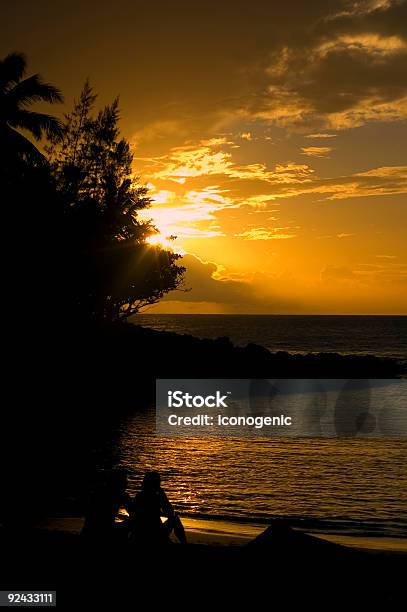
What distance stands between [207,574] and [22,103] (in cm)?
2678

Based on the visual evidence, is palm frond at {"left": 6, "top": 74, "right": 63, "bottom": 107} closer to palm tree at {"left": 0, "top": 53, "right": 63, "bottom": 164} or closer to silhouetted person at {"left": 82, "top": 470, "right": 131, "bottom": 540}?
palm tree at {"left": 0, "top": 53, "right": 63, "bottom": 164}

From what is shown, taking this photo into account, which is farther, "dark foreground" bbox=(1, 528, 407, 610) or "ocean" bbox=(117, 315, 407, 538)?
"ocean" bbox=(117, 315, 407, 538)

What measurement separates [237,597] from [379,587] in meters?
1.27

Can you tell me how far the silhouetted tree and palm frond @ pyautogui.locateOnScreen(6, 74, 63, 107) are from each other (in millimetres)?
4327

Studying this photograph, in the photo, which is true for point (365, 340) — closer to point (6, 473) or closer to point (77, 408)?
point (77, 408)

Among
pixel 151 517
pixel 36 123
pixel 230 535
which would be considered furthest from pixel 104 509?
pixel 36 123

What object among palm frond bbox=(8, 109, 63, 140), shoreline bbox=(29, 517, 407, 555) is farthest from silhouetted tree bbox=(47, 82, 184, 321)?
shoreline bbox=(29, 517, 407, 555)

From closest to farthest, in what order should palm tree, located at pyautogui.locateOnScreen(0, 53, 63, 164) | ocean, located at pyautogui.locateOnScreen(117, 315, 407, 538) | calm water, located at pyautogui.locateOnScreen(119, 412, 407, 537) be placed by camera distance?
ocean, located at pyautogui.locateOnScreen(117, 315, 407, 538) < calm water, located at pyautogui.locateOnScreen(119, 412, 407, 537) < palm tree, located at pyautogui.locateOnScreen(0, 53, 63, 164)

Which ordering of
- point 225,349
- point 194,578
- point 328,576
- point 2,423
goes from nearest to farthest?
point 328,576
point 194,578
point 2,423
point 225,349

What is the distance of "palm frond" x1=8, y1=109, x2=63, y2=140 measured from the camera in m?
29.0

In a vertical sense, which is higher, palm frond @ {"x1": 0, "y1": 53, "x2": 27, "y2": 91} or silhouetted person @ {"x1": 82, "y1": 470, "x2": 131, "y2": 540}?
palm frond @ {"x1": 0, "y1": 53, "x2": 27, "y2": 91}

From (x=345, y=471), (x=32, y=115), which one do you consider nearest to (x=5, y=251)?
(x=32, y=115)

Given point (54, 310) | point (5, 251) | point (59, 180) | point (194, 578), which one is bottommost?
point (194, 578)

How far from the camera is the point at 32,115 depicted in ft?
95.9
